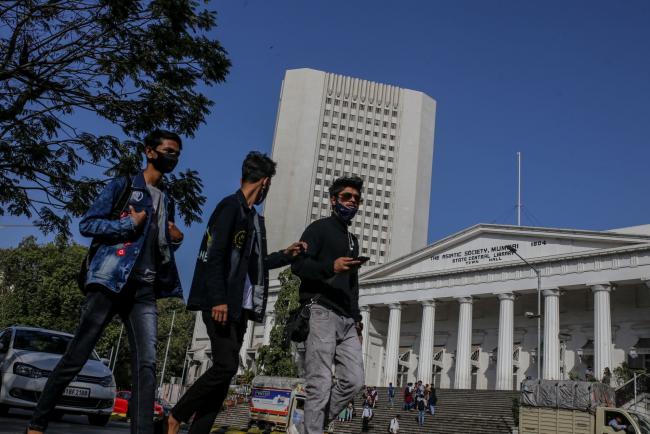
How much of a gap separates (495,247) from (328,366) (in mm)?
40079

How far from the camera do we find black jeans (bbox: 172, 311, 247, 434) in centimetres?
443

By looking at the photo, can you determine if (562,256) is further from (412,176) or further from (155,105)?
(412,176)

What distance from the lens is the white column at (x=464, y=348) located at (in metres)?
42.8

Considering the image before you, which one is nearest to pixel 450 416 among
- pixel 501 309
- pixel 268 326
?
pixel 501 309

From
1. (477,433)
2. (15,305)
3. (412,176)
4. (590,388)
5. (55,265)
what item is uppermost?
(412,176)

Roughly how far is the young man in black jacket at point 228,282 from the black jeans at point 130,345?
1.31 feet

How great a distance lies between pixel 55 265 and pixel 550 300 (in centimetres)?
3993

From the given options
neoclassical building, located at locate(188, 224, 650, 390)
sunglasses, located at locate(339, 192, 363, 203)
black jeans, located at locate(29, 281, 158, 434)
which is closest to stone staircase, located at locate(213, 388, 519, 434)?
neoclassical building, located at locate(188, 224, 650, 390)

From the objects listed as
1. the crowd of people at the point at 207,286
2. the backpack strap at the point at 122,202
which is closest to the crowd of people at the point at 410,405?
the crowd of people at the point at 207,286

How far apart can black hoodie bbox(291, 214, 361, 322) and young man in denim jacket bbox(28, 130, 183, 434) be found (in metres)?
1.11

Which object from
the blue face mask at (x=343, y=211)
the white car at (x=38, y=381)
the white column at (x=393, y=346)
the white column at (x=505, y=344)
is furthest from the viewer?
the white column at (x=393, y=346)

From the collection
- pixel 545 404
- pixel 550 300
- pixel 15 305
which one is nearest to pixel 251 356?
pixel 15 305

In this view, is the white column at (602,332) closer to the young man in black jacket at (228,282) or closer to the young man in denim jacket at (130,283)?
the young man in black jacket at (228,282)

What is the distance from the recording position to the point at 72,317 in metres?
52.2
